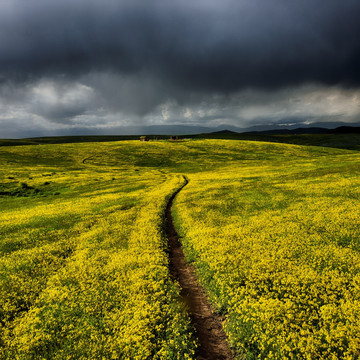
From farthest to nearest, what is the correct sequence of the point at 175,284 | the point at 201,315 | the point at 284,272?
the point at 175,284 < the point at 284,272 < the point at 201,315

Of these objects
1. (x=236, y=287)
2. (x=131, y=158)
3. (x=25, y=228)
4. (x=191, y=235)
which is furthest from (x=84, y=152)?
(x=236, y=287)

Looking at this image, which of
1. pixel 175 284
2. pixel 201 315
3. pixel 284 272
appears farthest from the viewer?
pixel 175 284

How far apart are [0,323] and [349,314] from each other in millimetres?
15858

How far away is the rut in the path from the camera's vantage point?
8.49 m

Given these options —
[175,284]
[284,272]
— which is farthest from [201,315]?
[284,272]

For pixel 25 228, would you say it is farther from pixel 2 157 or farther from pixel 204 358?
pixel 2 157

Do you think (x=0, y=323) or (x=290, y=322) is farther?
(x=0, y=323)

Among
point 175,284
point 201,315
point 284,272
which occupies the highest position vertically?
point 284,272

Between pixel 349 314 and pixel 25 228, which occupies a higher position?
pixel 349 314

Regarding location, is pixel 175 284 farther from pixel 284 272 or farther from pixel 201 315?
pixel 284 272

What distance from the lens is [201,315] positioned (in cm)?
1038

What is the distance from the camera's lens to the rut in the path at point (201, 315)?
849 centimetres

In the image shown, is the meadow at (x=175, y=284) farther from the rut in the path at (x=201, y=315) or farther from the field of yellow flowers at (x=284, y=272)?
the rut in the path at (x=201, y=315)

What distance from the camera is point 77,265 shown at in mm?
14492
